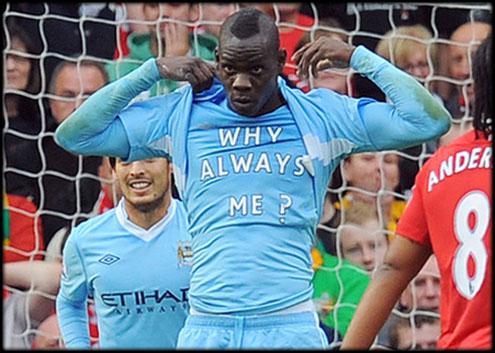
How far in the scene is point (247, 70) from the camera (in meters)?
3.88

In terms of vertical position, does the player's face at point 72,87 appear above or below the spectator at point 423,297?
above

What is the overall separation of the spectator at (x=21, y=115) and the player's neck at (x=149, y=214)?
125cm

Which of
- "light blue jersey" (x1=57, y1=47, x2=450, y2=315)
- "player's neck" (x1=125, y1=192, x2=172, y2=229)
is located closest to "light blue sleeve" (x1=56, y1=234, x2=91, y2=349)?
"player's neck" (x1=125, y1=192, x2=172, y2=229)

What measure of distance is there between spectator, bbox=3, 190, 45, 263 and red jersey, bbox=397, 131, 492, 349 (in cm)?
284

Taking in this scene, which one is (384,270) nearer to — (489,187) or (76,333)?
(489,187)

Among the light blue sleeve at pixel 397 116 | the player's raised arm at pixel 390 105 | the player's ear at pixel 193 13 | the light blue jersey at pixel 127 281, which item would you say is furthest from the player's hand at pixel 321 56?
the player's ear at pixel 193 13

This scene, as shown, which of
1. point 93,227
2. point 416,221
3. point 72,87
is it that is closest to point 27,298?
point 72,87

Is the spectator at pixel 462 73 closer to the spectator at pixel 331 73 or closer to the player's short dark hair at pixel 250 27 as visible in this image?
the spectator at pixel 331 73

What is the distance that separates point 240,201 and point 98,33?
270 cm

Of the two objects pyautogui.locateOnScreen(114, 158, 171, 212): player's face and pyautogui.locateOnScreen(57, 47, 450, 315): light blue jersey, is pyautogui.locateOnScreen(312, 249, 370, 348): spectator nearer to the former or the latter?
pyautogui.locateOnScreen(114, 158, 171, 212): player's face

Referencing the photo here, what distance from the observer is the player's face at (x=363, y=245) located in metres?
6.23

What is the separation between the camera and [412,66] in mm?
6371

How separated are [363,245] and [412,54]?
911 millimetres

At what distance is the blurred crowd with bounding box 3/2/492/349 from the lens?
622 cm
